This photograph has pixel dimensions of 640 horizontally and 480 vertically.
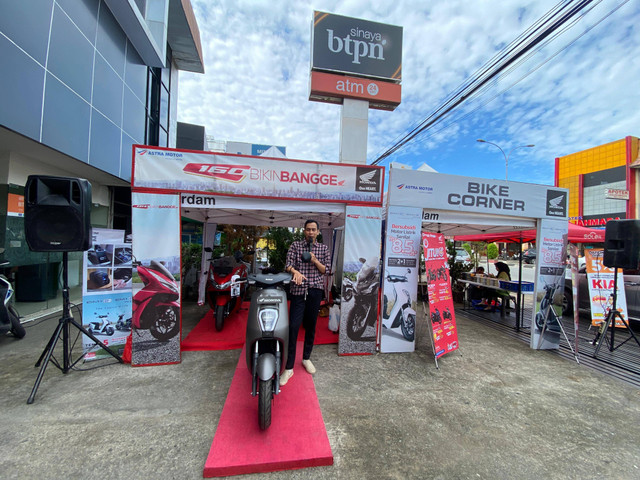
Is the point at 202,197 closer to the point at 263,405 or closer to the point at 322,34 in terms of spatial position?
the point at 263,405

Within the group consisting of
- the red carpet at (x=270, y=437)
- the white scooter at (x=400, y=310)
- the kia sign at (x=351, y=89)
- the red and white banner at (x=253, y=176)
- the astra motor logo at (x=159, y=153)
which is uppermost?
the kia sign at (x=351, y=89)

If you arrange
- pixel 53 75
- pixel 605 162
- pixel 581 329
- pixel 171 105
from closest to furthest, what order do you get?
pixel 53 75
pixel 581 329
pixel 171 105
pixel 605 162

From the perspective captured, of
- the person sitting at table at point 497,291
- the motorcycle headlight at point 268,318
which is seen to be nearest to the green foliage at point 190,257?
the motorcycle headlight at point 268,318

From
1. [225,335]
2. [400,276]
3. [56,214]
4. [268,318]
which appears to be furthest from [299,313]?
[56,214]

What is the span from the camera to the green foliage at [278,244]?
902 centimetres

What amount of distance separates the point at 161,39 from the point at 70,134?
15.3 ft

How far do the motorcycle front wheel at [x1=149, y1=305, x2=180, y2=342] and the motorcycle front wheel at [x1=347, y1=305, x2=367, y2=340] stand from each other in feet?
7.46

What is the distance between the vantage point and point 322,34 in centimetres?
775

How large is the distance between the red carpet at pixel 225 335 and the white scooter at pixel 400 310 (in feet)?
3.23

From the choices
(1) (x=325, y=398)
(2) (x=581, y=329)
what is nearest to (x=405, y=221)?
(1) (x=325, y=398)

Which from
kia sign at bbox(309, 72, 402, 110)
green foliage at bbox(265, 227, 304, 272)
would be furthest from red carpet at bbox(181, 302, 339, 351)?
kia sign at bbox(309, 72, 402, 110)

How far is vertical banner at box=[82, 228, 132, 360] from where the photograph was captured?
11.8 feet

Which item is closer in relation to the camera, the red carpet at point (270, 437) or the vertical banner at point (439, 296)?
the red carpet at point (270, 437)

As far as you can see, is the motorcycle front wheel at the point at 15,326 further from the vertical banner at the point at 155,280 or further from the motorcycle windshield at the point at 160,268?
the motorcycle windshield at the point at 160,268
